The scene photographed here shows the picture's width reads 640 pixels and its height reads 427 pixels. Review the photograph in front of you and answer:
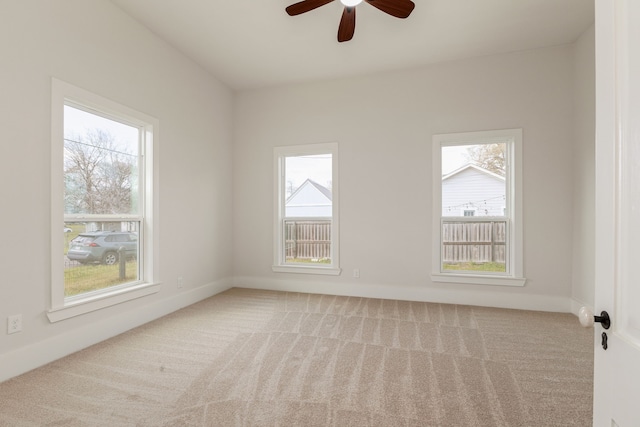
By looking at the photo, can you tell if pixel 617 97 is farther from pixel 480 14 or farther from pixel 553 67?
Result: pixel 553 67

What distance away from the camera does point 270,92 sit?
189 inches

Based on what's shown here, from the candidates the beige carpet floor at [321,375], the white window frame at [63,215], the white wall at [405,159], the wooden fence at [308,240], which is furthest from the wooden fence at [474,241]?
the white window frame at [63,215]

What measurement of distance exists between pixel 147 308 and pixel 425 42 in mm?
4235

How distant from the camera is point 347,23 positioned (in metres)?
2.66

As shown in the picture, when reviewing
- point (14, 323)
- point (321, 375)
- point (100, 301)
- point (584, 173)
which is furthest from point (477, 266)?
point (14, 323)

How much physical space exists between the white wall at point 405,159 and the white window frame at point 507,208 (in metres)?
0.08

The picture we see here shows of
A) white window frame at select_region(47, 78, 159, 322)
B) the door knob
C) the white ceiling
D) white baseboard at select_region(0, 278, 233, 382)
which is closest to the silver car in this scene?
white window frame at select_region(47, 78, 159, 322)

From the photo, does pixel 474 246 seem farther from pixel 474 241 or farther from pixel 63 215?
pixel 63 215

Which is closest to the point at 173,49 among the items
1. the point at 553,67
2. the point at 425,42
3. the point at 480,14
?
the point at 425,42

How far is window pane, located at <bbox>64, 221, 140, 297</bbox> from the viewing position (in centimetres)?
270

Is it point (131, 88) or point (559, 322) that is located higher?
point (131, 88)

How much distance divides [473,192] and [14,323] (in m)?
4.60

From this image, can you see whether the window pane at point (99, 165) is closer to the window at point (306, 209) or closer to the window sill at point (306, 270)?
the window at point (306, 209)

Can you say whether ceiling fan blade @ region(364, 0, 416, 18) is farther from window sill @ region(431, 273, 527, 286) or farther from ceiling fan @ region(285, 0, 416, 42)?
window sill @ region(431, 273, 527, 286)
